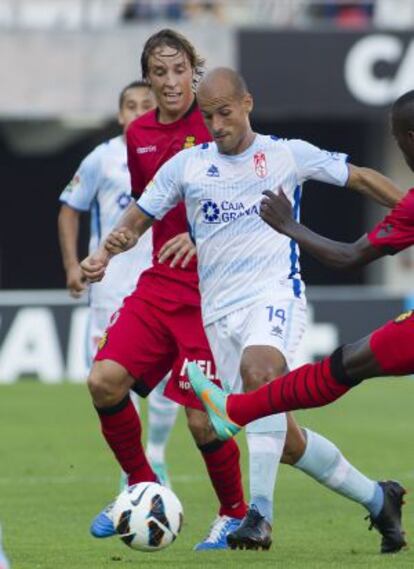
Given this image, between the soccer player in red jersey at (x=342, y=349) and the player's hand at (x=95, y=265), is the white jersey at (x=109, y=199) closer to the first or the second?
the player's hand at (x=95, y=265)

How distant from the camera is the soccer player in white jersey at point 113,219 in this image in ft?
35.6

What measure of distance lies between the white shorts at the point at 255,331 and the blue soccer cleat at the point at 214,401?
288mm

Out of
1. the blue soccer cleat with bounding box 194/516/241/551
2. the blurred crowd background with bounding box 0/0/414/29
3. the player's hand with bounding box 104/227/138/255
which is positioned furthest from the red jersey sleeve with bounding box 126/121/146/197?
the blurred crowd background with bounding box 0/0/414/29

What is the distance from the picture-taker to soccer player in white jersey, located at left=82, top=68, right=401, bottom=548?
26.7ft

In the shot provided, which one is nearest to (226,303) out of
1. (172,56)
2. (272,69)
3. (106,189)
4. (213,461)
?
(213,461)

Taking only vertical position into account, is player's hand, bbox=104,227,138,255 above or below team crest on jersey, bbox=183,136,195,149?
below

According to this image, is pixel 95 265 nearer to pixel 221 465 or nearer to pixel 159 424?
pixel 221 465

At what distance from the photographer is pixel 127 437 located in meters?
8.44

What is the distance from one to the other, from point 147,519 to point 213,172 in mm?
1729

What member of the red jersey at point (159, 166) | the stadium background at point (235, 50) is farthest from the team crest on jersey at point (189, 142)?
the stadium background at point (235, 50)

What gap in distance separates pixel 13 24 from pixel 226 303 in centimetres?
1829

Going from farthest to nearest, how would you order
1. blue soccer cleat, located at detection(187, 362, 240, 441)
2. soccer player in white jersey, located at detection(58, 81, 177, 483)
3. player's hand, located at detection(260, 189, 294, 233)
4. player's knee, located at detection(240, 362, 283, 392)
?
soccer player in white jersey, located at detection(58, 81, 177, 483), player's knee, located at detection(240, 362, 283, 392), blue soccer cleat, located at detection(187, 362, 240, 441), player's hand, located at detection(260, 189, 294, 233)

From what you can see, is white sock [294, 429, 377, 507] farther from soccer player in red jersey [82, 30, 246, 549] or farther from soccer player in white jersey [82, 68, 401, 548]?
soccer player in red jersey [82, 30, 246, 549]

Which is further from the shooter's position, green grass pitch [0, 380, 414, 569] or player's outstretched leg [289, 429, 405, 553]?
player's outstretched leg [289, 429, 405, 553]
